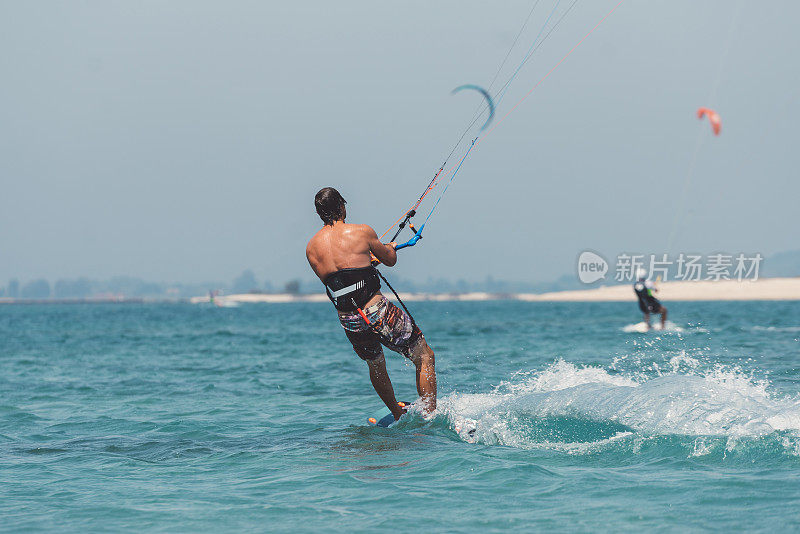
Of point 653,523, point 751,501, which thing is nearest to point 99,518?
point 653,523

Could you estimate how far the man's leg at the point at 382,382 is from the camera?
25.7ft

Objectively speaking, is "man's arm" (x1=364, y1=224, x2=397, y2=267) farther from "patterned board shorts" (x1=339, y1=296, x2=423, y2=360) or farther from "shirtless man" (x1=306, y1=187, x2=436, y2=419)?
"patterned board shorts" (x1=339, y1=296, x2=423, y2=360)

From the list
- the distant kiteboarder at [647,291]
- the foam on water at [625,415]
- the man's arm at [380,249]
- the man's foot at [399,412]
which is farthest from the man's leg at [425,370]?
the distant kiteboarder at [647,291]

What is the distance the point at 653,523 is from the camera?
4.67 meters

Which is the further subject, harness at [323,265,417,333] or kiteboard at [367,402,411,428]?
kiteboard at [367,402,411,428]

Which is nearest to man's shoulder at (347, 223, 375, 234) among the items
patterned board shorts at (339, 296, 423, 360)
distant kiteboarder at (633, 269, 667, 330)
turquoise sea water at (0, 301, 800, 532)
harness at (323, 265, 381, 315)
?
harness at (323, 265, 381, 315)

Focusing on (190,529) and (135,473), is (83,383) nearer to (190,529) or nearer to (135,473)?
(135,473)

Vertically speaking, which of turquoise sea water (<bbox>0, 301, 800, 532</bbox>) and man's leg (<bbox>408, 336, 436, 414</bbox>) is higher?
man's leg (<bbox>408, 336, 436, 414</bbox>)

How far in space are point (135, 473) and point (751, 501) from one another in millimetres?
4398

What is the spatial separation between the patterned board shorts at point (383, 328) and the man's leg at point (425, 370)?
0.07m

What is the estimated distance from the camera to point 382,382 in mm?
7980

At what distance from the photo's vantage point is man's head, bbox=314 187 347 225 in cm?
718

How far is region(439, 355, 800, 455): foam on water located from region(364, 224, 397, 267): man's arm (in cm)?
165

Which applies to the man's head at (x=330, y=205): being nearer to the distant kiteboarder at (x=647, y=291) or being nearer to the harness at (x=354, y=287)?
the harness at (x=354, y=287)
